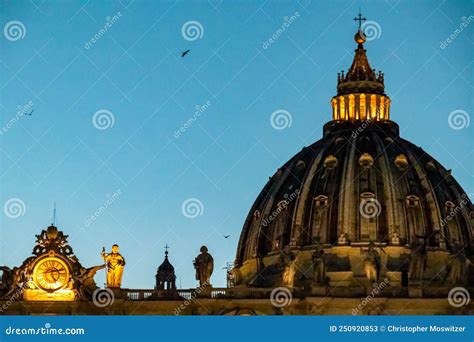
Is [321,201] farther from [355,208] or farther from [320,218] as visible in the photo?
[355,208]

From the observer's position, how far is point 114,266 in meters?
83.7

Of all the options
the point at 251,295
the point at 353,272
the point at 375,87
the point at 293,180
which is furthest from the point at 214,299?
the point at 375,87

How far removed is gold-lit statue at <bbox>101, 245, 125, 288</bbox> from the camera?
83562 millimetres

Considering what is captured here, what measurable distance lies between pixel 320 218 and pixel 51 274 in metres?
29.3

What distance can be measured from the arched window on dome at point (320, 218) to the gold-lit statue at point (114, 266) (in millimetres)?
25058

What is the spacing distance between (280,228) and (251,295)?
24.5 metres
